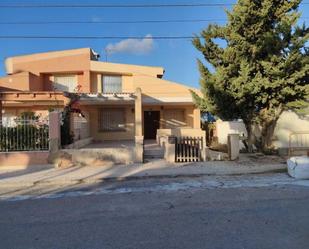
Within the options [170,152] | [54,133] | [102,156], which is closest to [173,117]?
[170,152]

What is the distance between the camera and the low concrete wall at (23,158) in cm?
1356

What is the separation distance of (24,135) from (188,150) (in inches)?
262

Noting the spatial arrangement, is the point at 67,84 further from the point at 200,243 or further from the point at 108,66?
the point at 200,243

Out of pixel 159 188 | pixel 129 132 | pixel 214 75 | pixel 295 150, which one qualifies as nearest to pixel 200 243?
pixel 159 188

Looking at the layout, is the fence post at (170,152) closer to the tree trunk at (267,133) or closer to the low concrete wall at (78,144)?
the low concrete wall at (78,144)

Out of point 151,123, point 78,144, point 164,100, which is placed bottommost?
point 78,144

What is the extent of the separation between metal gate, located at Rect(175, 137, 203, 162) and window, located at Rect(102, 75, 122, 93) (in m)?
11.9

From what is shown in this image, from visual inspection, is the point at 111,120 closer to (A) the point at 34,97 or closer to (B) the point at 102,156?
(A) the point at 34,97

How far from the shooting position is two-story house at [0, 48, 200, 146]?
2352 centimetres

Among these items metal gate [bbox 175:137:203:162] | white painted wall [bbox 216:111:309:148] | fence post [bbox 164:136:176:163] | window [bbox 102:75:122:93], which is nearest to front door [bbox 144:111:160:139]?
window [bbox 102:75:122:93]

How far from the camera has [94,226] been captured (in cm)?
600

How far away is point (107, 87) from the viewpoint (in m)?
25.5

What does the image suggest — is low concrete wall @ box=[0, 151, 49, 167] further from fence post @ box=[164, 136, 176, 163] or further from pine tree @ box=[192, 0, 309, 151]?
pine tree @ box=[192, 0, 309, 151]

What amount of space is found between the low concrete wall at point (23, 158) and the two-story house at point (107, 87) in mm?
8697
